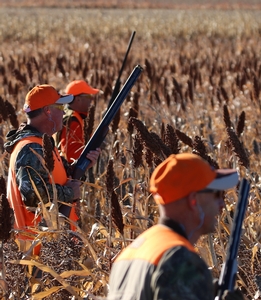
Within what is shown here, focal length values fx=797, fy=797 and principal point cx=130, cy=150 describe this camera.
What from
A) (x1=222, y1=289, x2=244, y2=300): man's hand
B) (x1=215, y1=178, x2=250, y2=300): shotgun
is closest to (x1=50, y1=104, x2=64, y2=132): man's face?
(x1=215, y1=178, x2=250, y2=300): shotgun

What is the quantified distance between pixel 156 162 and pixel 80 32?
87.0 feet

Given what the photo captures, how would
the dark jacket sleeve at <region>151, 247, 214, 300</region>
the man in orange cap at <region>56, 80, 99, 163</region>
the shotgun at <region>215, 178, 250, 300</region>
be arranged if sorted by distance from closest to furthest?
the dark jacket sleeve at <region>151, 247, 214, 300</region>, the shotgun at <region>215, 178, 250, 300</region>, the man in orange cap at <region>56, 80, 99, 163</region>

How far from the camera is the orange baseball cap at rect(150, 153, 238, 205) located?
10.7 ft

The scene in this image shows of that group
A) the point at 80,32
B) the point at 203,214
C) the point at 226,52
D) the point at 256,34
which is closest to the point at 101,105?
the point at 203,214

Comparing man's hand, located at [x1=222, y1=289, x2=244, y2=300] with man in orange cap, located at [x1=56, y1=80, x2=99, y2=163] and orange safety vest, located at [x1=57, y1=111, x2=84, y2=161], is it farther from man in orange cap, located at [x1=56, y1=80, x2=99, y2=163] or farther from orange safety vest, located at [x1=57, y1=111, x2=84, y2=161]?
orange safety vest, located at [x1=57, y1=111, x2=84, y2=161]

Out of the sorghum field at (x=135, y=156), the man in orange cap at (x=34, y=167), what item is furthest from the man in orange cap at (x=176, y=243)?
the man in orange cap at (x=34, y=167)

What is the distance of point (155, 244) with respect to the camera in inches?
125

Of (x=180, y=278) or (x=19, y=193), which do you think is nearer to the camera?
(x=180, y=278)

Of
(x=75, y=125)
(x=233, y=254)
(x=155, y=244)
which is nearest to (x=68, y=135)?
(x=75, y=125)

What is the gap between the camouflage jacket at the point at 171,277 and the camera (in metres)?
3.06

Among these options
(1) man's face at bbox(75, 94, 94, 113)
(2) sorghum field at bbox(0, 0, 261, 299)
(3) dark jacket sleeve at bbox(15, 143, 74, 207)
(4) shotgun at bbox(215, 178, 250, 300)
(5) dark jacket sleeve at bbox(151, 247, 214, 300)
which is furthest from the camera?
(1) man's face at bbox(75, 94, 94, 113)

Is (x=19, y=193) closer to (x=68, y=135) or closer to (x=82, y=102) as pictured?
(x=68, y=135)

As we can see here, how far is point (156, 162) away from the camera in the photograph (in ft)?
16.9

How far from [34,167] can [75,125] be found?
1936mm
